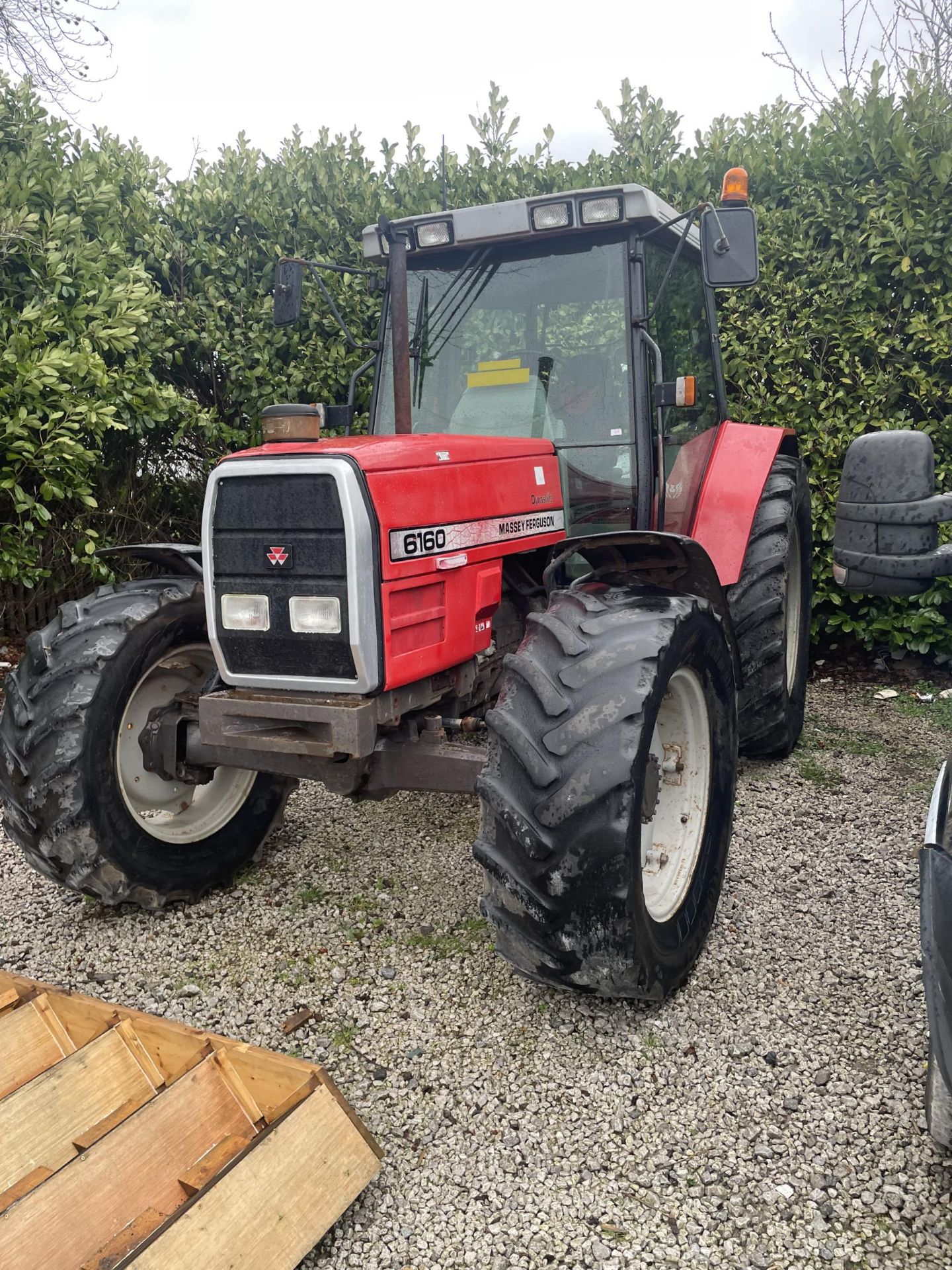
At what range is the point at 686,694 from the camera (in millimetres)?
2674

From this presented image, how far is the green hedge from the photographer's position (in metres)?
4.98

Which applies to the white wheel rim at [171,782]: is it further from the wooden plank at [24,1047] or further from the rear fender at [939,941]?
the rear fender at [939,941]

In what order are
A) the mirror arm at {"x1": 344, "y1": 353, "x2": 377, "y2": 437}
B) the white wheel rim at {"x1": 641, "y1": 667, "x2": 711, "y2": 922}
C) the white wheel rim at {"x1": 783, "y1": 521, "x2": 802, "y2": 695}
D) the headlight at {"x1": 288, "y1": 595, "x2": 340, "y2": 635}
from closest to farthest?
the headlight at {"x1": 288, "y1": 595, "x2": 340, "y2": 635} → the white wheel rim at {"x1": 641, "y1": 667, "x2": 711, "y2": 922} → the mirror arm at {"x1": 344, "y1": 353, "x2": 377, "y2": 437} → the white wheel rim at {"x1": 783, "y1": 521, "x2": 802, "y2": 695}

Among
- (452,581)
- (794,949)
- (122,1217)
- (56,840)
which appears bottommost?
(794,949)

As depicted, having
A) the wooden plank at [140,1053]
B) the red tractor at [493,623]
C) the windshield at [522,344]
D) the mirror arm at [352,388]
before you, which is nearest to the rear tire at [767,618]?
the red tractor at [493,623]

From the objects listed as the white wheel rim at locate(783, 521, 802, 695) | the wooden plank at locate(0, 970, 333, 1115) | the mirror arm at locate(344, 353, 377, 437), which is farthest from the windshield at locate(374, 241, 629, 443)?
the wooden plank at locate(0, 970, 333, 1115)

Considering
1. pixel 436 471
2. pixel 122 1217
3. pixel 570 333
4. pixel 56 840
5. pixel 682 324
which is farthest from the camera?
pixel 682 324

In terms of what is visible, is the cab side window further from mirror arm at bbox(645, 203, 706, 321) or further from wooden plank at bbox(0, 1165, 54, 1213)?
wooden plank at bbox(0, 1165, 54, 1213)

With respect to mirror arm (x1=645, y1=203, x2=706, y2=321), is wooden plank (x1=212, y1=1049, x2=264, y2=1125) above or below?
below

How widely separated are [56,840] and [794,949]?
7.08 feet

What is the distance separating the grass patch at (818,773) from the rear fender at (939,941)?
250cm

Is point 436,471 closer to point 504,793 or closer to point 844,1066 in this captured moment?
point 504,793

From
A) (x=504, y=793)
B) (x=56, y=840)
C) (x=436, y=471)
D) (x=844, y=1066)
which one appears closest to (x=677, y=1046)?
(x=844, y=1066)

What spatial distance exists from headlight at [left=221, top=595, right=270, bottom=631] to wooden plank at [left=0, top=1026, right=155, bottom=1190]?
1.01 m
